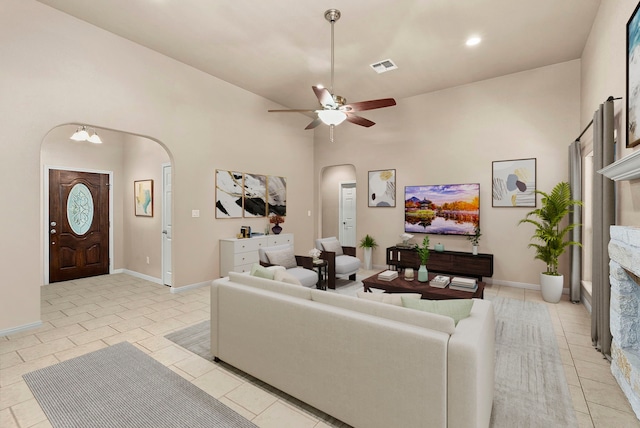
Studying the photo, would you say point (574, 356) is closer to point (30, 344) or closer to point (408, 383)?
point (408, 383)

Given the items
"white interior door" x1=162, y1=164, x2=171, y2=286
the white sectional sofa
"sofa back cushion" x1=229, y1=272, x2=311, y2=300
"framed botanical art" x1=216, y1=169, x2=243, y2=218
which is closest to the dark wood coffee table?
the white sectional sofa

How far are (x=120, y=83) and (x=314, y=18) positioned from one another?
273 cm

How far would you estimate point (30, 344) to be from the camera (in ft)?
9.59

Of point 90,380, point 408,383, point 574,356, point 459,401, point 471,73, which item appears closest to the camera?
point 459,401

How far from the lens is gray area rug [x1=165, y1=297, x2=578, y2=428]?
1.93m

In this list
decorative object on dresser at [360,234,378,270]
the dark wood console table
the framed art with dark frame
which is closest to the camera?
the framed art with dark frame

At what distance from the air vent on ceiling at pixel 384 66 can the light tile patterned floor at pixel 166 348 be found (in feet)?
12.9

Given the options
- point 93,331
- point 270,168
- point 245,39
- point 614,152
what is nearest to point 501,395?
point 614,152

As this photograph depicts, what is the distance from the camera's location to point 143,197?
5.78m

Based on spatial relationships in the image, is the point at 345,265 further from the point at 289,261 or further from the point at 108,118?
the point at 108,118

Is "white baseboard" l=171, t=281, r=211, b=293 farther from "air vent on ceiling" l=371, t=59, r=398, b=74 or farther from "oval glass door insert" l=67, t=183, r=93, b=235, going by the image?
"air vent on ceiling" l=371, t=59, r=398, b=74

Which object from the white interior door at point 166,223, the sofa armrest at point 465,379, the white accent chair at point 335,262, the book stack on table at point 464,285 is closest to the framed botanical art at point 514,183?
the book stack on table at point 464,285

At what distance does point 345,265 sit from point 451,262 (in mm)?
1921

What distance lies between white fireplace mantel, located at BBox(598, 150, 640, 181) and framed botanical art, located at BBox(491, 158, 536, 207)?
2819 mm
